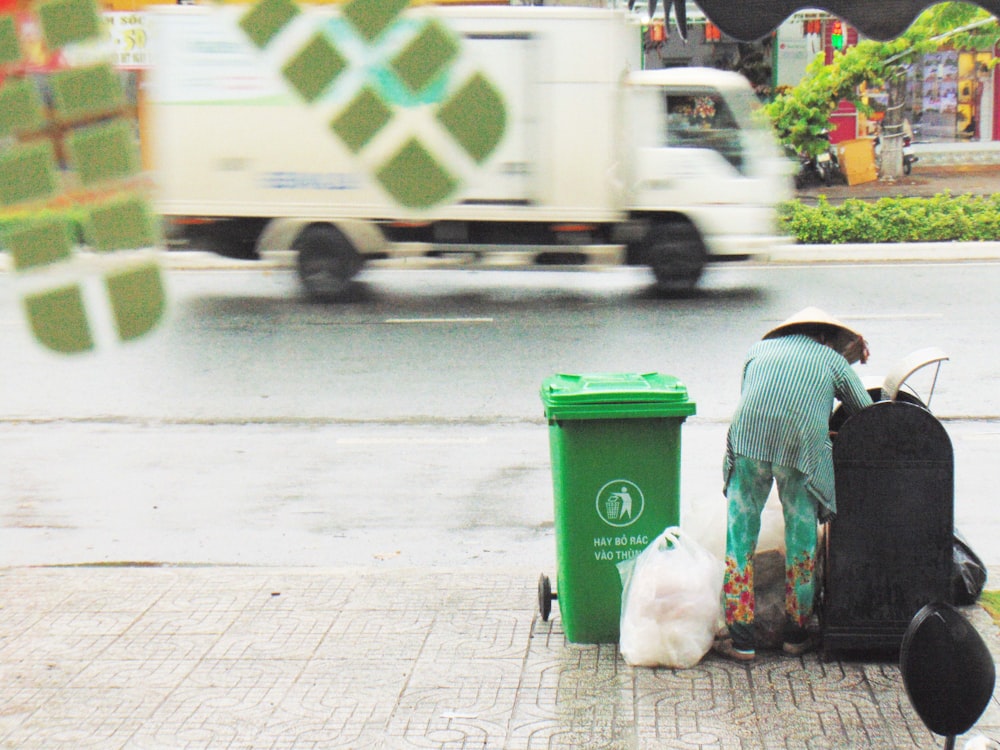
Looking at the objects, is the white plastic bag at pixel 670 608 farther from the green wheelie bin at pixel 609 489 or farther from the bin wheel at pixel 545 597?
the bin wheel at pixel 545 597

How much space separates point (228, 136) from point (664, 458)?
3.40m

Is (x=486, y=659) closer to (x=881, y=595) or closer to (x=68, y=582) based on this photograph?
(x=881, y=595)

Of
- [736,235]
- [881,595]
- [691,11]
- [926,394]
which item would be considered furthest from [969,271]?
[691,11]

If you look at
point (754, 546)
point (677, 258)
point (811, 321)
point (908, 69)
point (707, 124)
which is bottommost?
point (754, 546)

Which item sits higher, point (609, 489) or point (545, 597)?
point (609, 489)

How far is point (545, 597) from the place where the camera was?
17.4ft

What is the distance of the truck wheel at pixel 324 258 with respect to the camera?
223 centimetres

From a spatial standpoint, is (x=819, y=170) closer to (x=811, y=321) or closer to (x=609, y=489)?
(x=811, y=321)

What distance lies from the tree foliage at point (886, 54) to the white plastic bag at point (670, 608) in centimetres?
179

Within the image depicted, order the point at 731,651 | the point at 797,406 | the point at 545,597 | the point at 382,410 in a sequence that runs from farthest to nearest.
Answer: the point at 382,410 → the point at 545,597 → the point at 731,651 → the point at 797,406

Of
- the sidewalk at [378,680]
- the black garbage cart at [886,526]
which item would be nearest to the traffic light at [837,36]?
the black garbage cart at [886,526]

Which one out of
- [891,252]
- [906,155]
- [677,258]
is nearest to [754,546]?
[906,155]

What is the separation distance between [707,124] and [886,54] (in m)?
7.83

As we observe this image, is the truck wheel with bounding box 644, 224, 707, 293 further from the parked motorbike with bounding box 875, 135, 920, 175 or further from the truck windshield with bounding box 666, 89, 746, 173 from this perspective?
the parked motorbike with bounding box 875, 135, 920, 175
